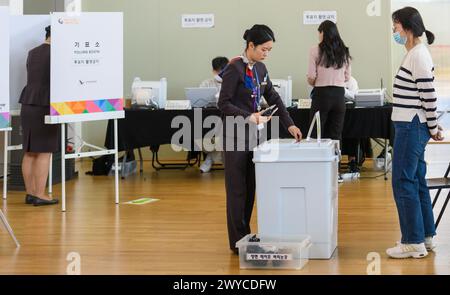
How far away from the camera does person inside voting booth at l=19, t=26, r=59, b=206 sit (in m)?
6.56

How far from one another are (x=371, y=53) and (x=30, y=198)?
4993 mm

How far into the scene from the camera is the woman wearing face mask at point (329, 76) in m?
7.24

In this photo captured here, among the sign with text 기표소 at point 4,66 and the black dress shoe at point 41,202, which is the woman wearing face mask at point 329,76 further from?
the sign with text 기표소 at point 4,66

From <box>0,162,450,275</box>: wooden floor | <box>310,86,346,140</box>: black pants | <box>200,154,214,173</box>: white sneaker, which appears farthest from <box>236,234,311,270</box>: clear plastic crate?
<box>200,154,214,173</box>: white sneaker

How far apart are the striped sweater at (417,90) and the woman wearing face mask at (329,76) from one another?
9.60 ft

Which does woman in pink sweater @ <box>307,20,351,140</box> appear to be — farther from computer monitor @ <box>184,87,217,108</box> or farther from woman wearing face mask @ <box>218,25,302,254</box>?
woman wearing face mask @ <box>218,25,302,254</box>

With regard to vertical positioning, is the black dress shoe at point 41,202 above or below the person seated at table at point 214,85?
below

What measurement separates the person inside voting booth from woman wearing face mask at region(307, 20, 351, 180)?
2411 mm

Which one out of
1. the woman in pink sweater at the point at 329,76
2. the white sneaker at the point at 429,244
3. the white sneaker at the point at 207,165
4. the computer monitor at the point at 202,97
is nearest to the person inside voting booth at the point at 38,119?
the computer monitor at the point at 202,97

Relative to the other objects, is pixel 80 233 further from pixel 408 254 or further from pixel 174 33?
pixel 174 33

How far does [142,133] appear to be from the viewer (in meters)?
8.27

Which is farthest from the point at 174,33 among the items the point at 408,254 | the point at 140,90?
the point at 408,254

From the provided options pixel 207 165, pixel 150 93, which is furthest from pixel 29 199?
pixel 207 165

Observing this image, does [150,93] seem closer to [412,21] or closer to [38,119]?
[38,119]
